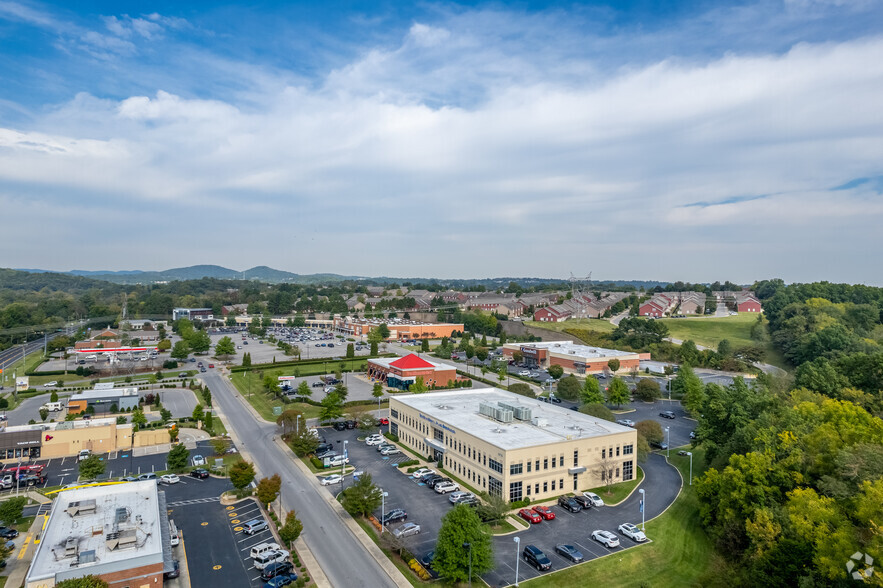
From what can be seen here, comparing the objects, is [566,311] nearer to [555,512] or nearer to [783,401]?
[783,401]

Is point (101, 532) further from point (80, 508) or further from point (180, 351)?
point (180, 351)

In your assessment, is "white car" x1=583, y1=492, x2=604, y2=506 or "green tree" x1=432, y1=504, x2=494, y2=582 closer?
"green tree" x1=432, y1=504, x2=494, y2=582

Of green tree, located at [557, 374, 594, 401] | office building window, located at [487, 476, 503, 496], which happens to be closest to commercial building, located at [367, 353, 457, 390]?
green tree, located at [557, 374, 594, 401]

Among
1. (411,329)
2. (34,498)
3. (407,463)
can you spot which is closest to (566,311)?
(411,329)

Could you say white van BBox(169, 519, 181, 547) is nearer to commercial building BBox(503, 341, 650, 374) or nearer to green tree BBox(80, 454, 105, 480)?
green tree BBox(80, 454, 105, 480)

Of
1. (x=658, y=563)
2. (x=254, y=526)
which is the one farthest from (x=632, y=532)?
(x=254, y=526)

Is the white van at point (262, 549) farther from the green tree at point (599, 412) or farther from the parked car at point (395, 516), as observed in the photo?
the green tree at point (599, 412)
